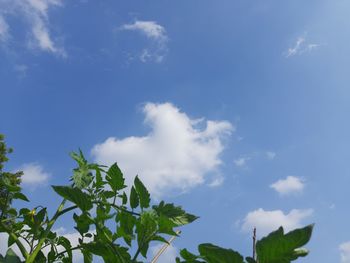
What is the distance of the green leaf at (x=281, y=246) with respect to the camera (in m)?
0.95

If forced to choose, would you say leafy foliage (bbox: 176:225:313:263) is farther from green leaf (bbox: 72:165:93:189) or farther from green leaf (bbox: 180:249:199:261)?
green leaf (bbox: 72:165:93:189)

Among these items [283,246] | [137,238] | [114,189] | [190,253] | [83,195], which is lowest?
[283,246]

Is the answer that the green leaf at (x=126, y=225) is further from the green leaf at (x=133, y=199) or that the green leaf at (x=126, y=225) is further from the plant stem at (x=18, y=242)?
the plant stem at (x=18, y=242)

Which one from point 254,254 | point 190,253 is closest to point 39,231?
point 190,253

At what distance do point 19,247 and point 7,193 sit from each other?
9.6 inches

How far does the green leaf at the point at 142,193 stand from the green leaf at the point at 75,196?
19cm

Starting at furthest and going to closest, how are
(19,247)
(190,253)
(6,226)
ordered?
(6,226) → (19,247) → (190,253)

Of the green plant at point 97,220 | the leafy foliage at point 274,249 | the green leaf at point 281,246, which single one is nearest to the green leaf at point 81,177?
the green plant at point 97,220

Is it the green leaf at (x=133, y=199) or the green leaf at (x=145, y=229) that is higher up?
the green leaf at (x=133, y=199)

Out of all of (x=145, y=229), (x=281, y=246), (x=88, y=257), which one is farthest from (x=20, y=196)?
(x=281, y=246)

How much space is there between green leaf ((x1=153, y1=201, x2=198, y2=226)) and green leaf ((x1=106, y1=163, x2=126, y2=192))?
278mm

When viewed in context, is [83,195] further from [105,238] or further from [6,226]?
[6,226]

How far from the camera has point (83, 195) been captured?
156 centimetres

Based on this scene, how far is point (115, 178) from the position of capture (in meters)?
1.86
